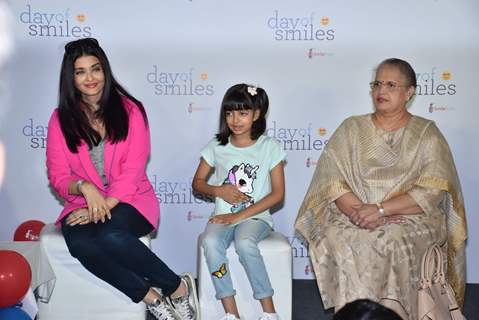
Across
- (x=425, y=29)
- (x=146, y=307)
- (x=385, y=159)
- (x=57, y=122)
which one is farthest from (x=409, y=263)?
(x=57, y=122)

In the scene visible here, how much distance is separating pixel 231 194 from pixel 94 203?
65 cm

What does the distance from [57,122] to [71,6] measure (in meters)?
0.98

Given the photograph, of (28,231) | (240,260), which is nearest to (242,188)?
(240,260)

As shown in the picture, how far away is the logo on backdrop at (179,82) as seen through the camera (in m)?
4.30

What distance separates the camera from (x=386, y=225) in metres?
3.46

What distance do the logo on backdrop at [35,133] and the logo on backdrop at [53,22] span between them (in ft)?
1.64

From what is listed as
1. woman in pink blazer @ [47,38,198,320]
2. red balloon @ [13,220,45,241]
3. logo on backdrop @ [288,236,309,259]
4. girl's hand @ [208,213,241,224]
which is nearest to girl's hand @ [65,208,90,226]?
woman in pink blazer @ [47,38,198,320]

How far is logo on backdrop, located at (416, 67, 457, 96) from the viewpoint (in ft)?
14.1

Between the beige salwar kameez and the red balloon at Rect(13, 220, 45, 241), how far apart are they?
143cm

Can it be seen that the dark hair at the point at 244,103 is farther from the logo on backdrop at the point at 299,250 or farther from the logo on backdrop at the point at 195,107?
the logo on backdrop at the point at 299,250

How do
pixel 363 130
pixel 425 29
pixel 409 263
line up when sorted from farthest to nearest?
pixel 425 29, pixel 363 130, pixel 409 263

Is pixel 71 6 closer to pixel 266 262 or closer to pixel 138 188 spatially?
pixel 138 188

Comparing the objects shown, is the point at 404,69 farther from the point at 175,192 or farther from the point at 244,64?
the point at 175,192

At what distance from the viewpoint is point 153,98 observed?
170 inches
